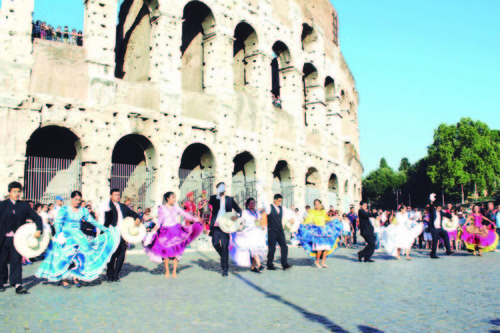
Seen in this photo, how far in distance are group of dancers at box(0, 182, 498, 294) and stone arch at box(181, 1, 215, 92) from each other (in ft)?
40.0

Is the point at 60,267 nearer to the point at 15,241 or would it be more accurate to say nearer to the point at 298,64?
the point at 15,241

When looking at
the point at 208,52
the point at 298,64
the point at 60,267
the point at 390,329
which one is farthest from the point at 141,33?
the point at 390,329

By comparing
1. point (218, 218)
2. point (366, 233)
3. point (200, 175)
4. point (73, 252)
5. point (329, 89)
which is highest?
point (329, 89)

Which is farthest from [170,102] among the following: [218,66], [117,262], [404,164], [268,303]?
[404,164]

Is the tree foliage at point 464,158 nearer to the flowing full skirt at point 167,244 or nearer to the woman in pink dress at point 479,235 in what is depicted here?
the woman in pink dress at point 479,235

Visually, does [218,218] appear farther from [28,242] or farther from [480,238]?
[480,238]

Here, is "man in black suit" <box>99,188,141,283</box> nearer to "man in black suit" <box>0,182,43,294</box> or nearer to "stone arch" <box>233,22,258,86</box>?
"man in black suit" <box>0,182,43,294</box>

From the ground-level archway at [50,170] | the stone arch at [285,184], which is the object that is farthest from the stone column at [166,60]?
the stone arch at [285,184]

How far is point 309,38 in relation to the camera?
1075 inches

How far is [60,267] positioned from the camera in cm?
746

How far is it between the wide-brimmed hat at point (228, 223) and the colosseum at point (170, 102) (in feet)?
26.3

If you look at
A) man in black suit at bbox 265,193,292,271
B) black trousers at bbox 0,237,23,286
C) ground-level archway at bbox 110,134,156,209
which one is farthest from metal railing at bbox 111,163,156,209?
black trousers at bbox 0,237,23,286

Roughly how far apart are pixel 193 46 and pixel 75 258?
16.1m

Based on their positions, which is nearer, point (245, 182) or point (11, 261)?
point (11, 261)
